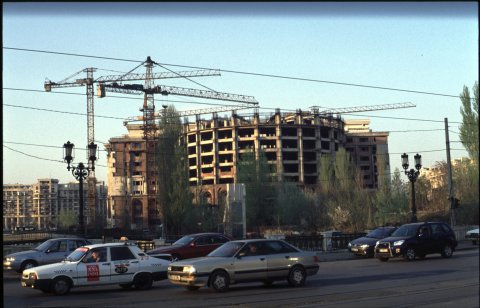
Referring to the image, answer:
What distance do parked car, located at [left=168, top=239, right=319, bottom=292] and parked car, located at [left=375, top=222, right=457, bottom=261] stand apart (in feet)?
29.8

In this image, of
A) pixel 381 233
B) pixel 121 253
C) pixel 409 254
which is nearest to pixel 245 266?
pixel 121 253

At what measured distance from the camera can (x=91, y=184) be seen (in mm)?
125625

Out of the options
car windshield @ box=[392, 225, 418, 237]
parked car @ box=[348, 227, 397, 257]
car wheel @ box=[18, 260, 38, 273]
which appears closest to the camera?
car wheel @ box=[18, 260, 38, 273]

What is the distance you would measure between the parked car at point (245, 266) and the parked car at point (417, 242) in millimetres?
9084

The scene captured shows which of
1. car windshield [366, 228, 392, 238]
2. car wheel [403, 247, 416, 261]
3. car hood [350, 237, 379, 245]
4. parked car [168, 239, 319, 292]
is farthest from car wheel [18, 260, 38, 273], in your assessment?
car windshield [366, 228, 392, 238]

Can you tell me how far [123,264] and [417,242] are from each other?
1407 centimetres

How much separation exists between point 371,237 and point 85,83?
109 m

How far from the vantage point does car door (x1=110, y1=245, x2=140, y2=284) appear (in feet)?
57.8

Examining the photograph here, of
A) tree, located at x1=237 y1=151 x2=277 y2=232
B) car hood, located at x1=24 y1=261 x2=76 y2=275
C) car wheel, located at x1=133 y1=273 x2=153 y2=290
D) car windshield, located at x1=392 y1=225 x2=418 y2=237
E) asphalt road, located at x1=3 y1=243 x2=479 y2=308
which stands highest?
tree, located at x1=237 y1=151 x2=277 y2=232

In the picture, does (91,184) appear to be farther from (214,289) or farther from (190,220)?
(214,289)

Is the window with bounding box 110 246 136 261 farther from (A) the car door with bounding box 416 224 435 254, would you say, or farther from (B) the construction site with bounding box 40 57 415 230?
(B) the construction site with bounding box 40 57 415 230

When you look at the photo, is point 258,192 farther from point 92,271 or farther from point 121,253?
point 92,271

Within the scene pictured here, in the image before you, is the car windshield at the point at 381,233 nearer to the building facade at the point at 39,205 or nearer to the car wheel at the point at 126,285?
the car wheel at the point at 126,285

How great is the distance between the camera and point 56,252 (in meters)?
23.3
